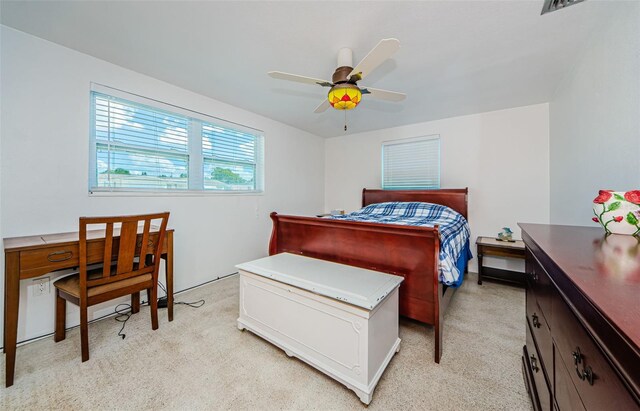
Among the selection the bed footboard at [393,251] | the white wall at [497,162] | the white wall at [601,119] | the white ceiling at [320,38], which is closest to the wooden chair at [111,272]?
the bed footboard at [393,251]

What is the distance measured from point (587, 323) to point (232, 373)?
70.0 inches

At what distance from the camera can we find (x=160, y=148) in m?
2.62

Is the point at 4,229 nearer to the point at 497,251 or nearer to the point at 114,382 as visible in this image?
the point at 114,382

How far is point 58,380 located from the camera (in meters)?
1.49

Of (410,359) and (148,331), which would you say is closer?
(410,359)

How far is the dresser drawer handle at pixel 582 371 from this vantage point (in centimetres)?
55

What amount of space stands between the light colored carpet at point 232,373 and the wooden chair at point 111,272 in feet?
0.63

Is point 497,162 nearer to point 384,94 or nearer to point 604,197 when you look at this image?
point 384,94

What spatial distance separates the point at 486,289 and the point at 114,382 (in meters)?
3.61

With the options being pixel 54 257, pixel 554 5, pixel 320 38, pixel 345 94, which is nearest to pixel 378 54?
pixel 345 94

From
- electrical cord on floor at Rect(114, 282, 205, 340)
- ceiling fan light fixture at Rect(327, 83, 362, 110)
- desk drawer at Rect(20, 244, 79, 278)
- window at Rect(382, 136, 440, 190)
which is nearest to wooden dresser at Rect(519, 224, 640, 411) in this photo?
ceiling fan light fixture at Rect(327, 83, 362, 110)

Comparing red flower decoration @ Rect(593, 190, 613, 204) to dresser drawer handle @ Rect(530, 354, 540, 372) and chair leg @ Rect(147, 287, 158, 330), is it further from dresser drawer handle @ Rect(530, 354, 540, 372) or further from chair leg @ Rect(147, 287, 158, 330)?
chair leg @ Rect(147, 287, 158, 330)

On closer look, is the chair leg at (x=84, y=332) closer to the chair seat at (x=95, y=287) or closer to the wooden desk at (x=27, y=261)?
the chair seat at (x=95, y=287)

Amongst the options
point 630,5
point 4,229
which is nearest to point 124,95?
point 4,229
